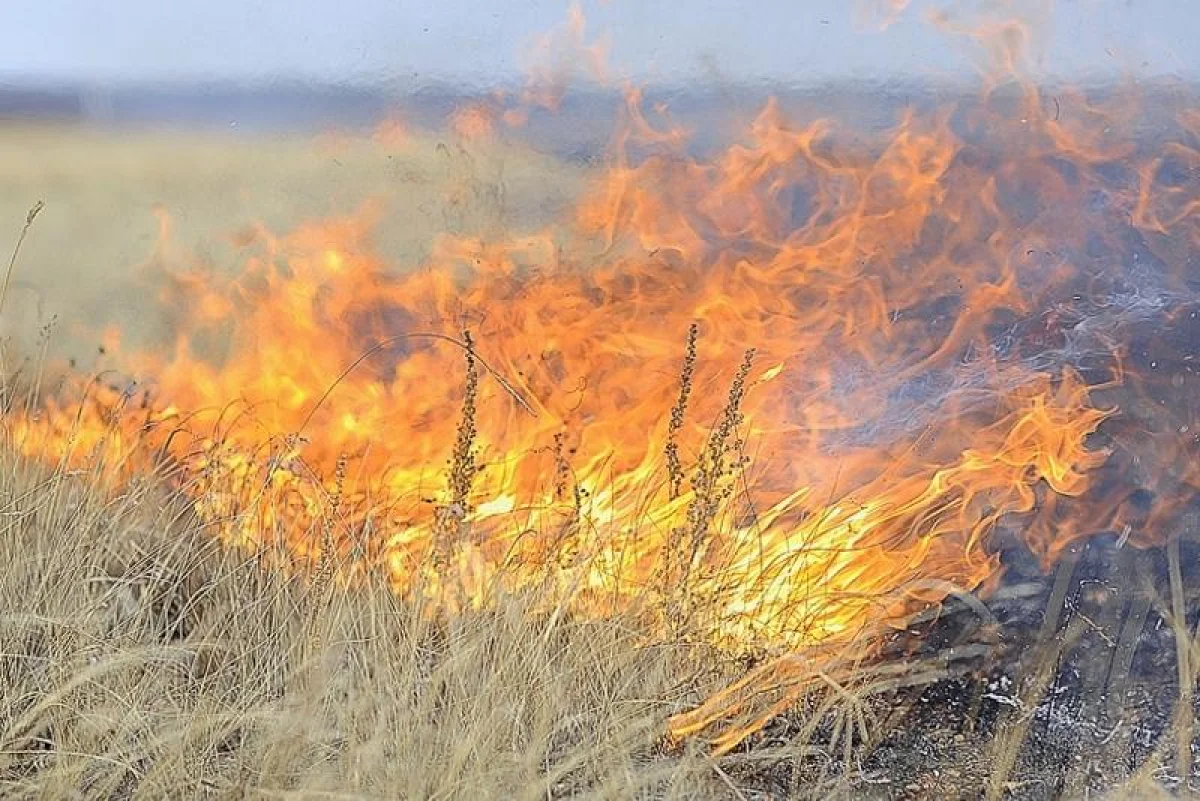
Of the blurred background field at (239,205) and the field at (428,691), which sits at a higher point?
the blurred background field at (239,205)

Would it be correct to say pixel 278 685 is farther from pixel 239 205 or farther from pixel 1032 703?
pixel 239 205

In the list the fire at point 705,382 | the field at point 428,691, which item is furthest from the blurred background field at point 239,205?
the field at point 428,691

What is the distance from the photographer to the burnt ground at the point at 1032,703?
7.32ft

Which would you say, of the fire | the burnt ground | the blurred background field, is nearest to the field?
the burnt ground

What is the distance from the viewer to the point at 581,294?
3.70 m

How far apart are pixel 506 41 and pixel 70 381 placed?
1.72 metres

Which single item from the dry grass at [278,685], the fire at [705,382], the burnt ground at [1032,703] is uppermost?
the fire at [705,382]

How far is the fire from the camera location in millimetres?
2609

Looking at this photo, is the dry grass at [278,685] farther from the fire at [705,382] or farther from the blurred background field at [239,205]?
the blurred background field at [239,205]

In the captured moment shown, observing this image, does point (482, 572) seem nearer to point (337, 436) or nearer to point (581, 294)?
point (337, 436)

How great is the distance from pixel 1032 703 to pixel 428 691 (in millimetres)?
1297

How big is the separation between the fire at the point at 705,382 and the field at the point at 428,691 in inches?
4.6

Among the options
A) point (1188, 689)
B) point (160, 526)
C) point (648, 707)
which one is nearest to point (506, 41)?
point (160, 526)

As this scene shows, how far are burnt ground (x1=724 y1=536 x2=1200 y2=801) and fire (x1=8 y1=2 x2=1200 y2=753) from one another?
0.12 m
